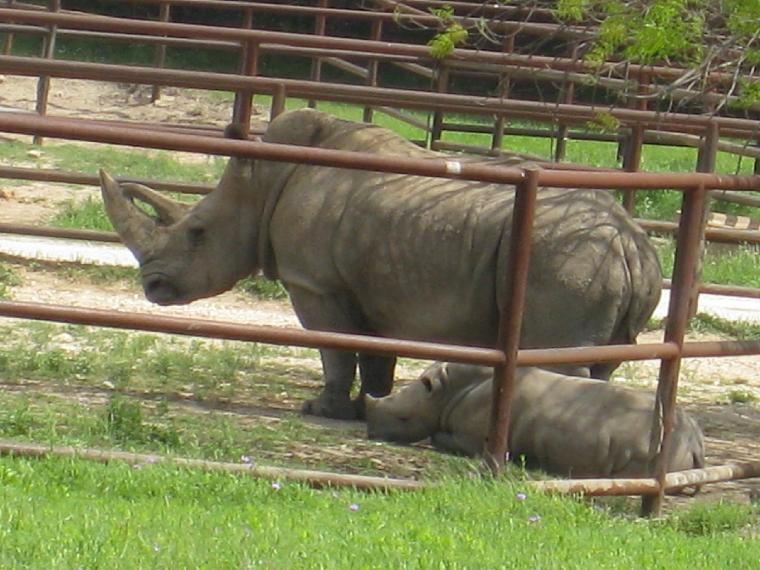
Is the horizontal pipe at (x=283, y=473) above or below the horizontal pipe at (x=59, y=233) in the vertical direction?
above

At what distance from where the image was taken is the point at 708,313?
448 inches

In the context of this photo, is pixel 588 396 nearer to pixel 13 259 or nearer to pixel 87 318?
pixel 87 318

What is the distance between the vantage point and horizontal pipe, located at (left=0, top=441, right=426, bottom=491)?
18.7 feet

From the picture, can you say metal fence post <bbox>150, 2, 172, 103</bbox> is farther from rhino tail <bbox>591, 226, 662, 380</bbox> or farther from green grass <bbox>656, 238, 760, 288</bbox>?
rhino tail <bbox>591, 226, 662, 380</bbox>

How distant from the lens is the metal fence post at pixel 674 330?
20.0ft

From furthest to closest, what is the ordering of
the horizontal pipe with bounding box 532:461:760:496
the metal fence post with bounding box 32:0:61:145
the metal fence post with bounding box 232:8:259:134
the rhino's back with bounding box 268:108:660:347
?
the metal fence post with bounding box 32:0:61:145, the metal fence post with bounding box 232:8:259:134, the rhino's back with bounding box 268:108:660:347, the horizontal pipe with bounding box 532:461:760:496

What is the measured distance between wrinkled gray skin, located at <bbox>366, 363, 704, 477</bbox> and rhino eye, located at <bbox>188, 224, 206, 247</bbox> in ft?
5.26

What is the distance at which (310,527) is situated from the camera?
5.10 meters

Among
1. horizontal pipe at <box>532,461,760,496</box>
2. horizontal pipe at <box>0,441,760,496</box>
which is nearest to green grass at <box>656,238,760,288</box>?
horizontal pipe at <box>532,461,760,496</box>

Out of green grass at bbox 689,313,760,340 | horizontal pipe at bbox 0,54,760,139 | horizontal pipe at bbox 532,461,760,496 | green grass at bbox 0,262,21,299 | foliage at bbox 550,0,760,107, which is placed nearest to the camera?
horizontal pipe at bbox 532,461,760,496

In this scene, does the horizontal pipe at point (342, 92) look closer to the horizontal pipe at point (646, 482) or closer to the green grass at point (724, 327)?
the green grass at point (724, 327)

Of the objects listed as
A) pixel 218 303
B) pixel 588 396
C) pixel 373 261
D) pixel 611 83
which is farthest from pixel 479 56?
pixel 588 396

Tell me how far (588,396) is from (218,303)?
4.18m

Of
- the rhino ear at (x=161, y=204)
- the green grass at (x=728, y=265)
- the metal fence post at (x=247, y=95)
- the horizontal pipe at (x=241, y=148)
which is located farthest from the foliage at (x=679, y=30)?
the green grass at (x=728, y=265)
